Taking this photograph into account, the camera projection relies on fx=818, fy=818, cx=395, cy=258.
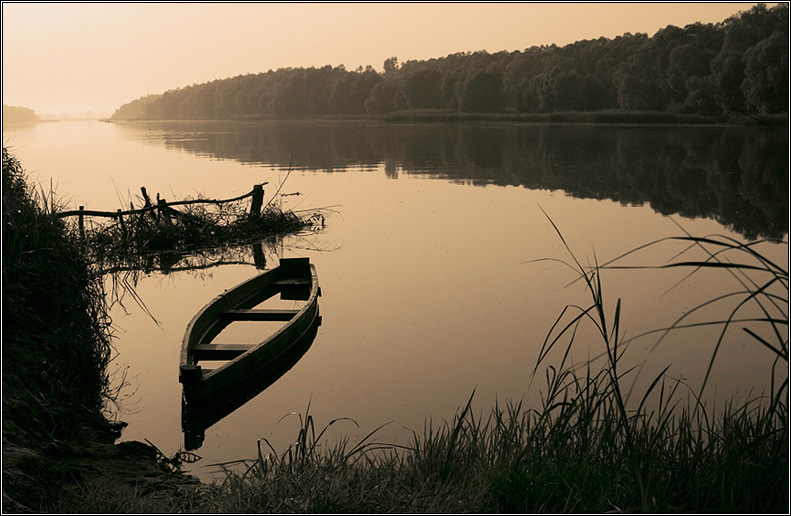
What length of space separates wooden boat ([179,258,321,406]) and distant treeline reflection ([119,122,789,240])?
11701 mm

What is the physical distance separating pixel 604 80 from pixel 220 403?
90.9m

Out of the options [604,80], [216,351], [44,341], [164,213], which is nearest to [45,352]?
[44,341]

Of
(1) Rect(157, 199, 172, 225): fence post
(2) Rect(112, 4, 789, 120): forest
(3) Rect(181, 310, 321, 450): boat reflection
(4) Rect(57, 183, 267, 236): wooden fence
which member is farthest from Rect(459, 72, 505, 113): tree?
(3) Rect(181, 310, 321, 450): boat reflection

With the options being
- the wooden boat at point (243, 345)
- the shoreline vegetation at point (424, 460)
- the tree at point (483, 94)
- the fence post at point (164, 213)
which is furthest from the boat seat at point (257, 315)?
the tree at point (483, 94)

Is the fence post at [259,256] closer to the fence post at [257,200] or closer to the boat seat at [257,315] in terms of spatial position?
the fence post at [257,200]

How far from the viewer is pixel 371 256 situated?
18047 mm

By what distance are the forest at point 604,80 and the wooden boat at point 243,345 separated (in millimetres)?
6999

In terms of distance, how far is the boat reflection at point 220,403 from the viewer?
8383 millimetres

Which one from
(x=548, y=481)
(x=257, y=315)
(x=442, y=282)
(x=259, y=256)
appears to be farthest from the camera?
(x=259, y=256)

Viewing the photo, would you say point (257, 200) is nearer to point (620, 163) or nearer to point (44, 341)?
point (44, 341)

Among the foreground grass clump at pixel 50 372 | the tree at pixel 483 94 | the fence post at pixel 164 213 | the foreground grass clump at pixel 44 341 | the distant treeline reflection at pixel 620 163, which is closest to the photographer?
the foreground grass clump at pixel 50 372

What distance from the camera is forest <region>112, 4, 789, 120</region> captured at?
184 feet

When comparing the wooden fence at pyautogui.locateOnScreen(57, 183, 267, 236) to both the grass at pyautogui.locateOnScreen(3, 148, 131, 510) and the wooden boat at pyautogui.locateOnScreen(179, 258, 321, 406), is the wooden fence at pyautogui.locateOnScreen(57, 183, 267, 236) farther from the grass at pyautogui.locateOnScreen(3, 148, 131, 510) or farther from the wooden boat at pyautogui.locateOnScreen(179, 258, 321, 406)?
Result: the grass at pyautogui.locateOnScreen(3, 148, 131, 510)

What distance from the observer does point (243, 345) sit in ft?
32.0
